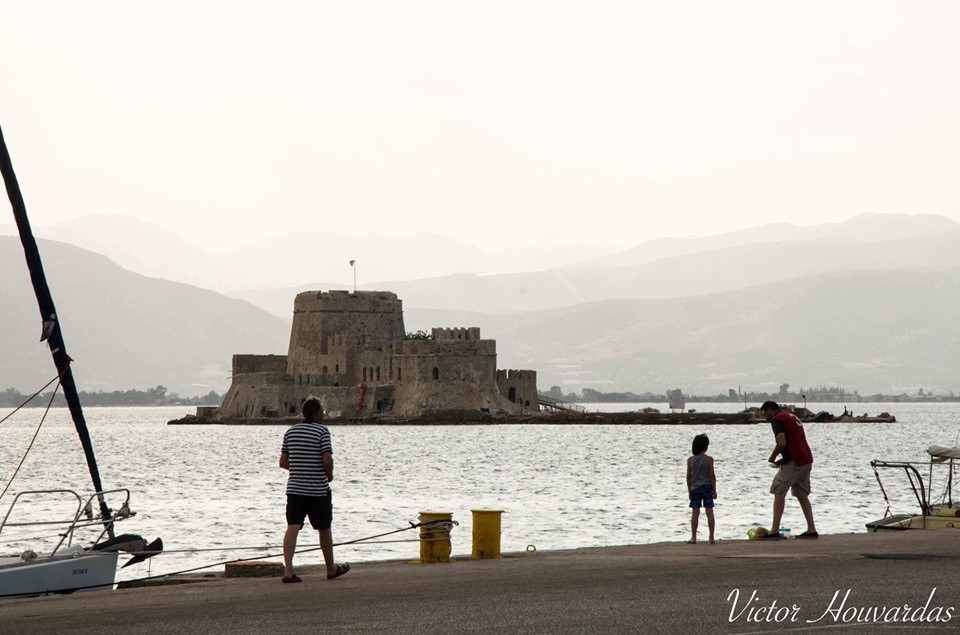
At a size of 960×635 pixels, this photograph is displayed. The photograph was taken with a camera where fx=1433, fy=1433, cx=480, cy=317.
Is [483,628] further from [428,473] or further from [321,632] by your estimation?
[428,473]

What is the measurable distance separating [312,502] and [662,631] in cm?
473

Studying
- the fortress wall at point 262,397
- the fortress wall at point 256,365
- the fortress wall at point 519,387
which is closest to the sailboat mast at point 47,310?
the fortress wall at point 262,397

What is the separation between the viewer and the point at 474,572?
14.8m

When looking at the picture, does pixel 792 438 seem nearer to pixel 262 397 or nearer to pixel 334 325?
pixel 334 325

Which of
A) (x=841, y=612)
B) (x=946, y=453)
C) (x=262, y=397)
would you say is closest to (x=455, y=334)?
(x=262, y=397)

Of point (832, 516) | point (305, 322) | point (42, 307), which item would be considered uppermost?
point (305, 322)

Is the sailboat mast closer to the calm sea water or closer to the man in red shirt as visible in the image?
the calm sea water

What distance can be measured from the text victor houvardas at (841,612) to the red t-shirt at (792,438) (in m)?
6.08

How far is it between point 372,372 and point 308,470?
82850 mm

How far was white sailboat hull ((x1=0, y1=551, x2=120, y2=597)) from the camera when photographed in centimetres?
1579

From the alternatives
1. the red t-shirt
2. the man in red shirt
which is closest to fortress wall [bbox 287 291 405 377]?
the man in red shirt

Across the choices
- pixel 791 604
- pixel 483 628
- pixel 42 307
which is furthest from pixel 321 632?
pixel 42 307

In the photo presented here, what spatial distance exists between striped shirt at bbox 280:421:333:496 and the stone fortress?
7848 centimetres

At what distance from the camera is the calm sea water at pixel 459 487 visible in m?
28.6
